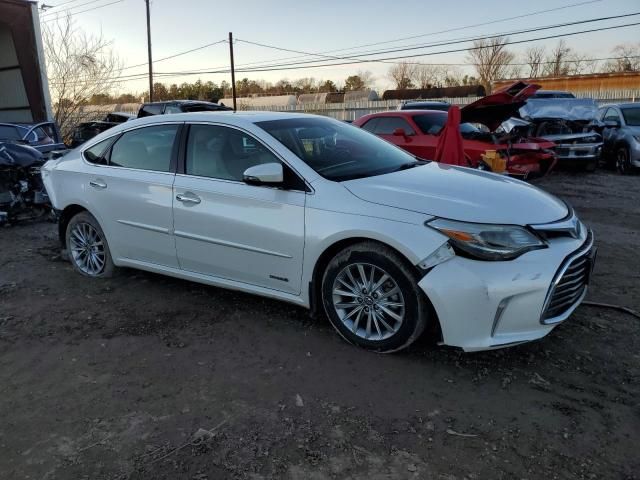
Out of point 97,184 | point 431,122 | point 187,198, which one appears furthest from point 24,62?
point 187,198

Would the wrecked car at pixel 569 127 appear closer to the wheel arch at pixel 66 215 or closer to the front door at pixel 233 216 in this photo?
the front door at pixel 233 216

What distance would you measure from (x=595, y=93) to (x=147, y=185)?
3168 cm

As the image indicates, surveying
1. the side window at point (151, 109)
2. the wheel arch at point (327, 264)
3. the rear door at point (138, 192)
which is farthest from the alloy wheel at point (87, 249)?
the side window at point (151, 109)

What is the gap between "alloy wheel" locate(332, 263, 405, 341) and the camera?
3.46m

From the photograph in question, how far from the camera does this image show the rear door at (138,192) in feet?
14.6

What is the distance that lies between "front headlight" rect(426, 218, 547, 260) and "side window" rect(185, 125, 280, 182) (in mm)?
1440

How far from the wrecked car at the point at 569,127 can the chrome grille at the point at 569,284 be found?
9317 mm

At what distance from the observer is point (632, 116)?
1294 cm

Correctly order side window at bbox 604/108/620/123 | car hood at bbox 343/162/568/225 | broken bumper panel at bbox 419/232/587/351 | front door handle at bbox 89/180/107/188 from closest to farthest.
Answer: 1. broken bumper panel at bbox 419/232/587/351
2. car hood at bbox 343/162/568/225
3. front door handle at bbox 89/180/107/188
4. side window at bbox 604/108/620/123

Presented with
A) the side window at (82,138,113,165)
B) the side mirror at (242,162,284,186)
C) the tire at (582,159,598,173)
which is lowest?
the tire at (582,159,598,173)

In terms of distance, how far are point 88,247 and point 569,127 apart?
11.1m

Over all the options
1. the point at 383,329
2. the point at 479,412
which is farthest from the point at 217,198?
the point at 479,412

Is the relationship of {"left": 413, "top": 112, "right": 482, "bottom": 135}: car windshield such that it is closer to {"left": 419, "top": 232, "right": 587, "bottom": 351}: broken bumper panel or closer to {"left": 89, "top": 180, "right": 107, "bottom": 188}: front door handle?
{"left": 89, "top": 180, "right": 107, "bottom": 188}: front door handle

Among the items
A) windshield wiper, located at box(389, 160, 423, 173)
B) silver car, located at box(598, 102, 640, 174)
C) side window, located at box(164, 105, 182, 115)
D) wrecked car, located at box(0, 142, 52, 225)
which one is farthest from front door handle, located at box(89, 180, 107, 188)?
silver car, located at box(598, 102, 640, 174)
